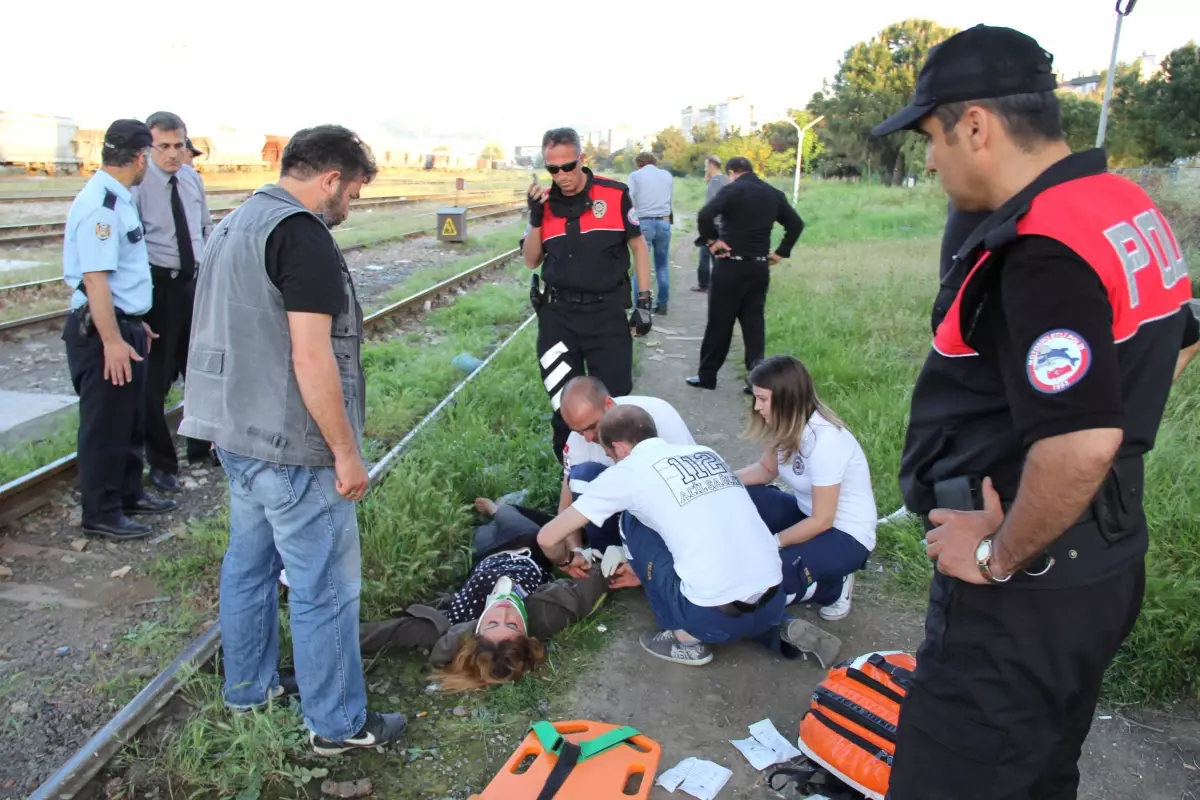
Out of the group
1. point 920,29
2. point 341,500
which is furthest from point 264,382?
point 920,29

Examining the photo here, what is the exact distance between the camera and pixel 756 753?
3.07m

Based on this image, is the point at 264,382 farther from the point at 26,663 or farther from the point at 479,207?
the point at 479,207

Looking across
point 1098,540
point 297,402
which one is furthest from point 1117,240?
point 297,402

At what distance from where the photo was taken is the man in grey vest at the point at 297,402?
99.7 inches

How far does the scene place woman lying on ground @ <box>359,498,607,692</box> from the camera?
3.40m

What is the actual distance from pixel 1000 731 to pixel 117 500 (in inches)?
179

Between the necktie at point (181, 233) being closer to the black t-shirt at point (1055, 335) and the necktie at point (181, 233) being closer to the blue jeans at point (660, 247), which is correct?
the black t-shirt at point (1055, 335)

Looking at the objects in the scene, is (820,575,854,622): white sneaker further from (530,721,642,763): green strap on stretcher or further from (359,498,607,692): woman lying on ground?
(530,721,642,763): green strap on stretcher

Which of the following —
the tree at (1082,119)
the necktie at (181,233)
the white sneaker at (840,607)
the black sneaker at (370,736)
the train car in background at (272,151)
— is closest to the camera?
the black sneaker at (370,736)

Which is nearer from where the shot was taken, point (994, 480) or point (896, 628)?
point (994, 480)

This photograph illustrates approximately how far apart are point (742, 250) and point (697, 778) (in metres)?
5.04

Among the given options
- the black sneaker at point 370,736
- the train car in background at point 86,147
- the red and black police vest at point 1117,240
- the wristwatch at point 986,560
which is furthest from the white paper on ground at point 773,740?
the train car in background at point 86,147

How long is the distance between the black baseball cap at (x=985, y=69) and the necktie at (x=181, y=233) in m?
4.73

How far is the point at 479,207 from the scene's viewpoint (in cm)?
3073
